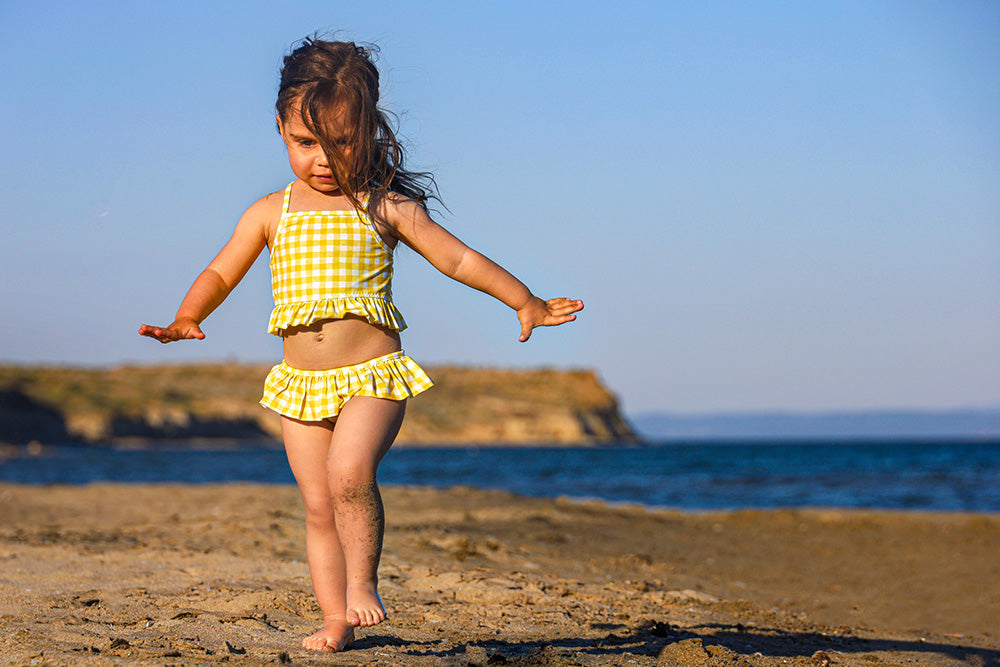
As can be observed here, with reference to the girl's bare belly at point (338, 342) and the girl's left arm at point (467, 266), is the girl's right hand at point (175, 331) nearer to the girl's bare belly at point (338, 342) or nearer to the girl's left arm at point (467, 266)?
the girl's bare belly at point (338, 342)

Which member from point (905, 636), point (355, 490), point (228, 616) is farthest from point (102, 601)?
point (905, 636)

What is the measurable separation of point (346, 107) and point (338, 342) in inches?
31.5

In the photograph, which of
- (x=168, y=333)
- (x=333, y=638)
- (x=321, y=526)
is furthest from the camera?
(x=321, y=526)

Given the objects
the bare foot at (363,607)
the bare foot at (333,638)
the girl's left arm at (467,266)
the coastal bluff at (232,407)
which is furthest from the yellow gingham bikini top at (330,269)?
the coastal bluff at (232,407)

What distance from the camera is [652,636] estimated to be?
421cm

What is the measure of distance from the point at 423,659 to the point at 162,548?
358 centimetres

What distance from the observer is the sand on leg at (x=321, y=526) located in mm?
3330

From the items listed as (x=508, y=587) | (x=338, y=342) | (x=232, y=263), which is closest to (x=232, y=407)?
(x=508, y=587)

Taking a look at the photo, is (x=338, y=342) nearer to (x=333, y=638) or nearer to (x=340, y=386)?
(x=340, y=386)

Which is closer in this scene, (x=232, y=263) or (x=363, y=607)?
(x=363, y=607)

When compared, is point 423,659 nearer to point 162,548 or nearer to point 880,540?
point 162,548

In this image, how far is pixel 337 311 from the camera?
10.5 ft

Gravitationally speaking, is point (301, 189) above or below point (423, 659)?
above

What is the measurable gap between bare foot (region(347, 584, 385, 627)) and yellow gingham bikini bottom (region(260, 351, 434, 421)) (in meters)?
0.62
